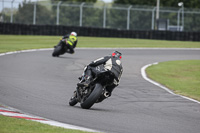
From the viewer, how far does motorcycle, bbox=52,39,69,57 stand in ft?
66.8

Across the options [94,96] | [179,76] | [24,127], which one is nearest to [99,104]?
[94,96]

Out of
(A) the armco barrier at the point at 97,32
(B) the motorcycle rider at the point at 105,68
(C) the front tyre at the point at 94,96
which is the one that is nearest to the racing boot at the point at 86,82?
(B) the motorcycle rider at the point at 105,68

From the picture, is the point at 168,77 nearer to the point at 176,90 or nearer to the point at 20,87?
the point at 176,90

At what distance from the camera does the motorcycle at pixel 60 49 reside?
20359 mm

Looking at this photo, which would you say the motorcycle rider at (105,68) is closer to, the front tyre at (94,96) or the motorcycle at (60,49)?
the front tyre at (94,96)

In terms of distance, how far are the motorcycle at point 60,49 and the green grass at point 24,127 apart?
548 inches

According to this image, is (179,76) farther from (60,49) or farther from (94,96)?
(94,96)

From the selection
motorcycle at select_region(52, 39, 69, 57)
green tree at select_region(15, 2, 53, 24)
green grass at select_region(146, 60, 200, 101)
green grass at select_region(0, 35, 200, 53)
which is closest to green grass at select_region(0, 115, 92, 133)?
green grass at select_region(146, 60, 200, 101)

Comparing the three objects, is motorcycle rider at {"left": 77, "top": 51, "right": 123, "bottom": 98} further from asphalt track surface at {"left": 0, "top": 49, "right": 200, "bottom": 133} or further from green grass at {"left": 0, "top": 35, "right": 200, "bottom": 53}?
green grass at {"left": 0, "top": 35, "right": 200, "bottom": 53}

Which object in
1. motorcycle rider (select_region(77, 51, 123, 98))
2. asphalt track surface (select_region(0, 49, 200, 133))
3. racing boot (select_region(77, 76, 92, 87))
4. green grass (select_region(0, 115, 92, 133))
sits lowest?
asphalt track surface (select_region(0, 49, 200, 133))

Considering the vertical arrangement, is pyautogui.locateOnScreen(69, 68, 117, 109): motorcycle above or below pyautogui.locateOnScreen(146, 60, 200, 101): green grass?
above

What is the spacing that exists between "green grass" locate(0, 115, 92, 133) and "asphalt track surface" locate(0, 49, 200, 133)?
631mm

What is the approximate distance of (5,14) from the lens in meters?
34.9

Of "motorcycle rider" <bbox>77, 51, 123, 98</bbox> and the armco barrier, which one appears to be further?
the armco barrier
